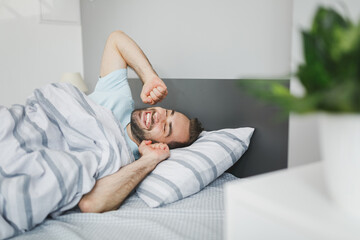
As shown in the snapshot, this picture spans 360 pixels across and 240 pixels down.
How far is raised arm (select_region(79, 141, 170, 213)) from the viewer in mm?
1043

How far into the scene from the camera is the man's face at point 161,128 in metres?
1.51

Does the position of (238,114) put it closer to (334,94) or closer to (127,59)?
(127,59)

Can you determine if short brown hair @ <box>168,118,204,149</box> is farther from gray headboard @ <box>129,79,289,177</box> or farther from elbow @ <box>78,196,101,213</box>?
elbow @ <box>78,196,101,213</box>

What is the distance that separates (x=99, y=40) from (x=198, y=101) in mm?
1385

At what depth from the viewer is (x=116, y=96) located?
1642 mm

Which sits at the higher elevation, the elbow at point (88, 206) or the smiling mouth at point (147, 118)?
the smiling mouth at point (147, 118)

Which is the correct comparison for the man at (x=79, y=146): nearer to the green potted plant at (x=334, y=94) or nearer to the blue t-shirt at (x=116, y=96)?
the blue t-shirt at (x=116, y=96)

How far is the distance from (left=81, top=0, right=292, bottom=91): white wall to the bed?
0.36 feet

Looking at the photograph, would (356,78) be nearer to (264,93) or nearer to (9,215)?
(264,93)

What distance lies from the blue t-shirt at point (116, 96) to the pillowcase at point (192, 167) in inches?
16.6

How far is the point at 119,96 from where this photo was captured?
1.65m

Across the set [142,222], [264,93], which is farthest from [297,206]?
[142,222]

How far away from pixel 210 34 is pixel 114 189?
958 millimetres

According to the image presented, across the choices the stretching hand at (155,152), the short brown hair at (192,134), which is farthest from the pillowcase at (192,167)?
the short brown hair at (192,134)
